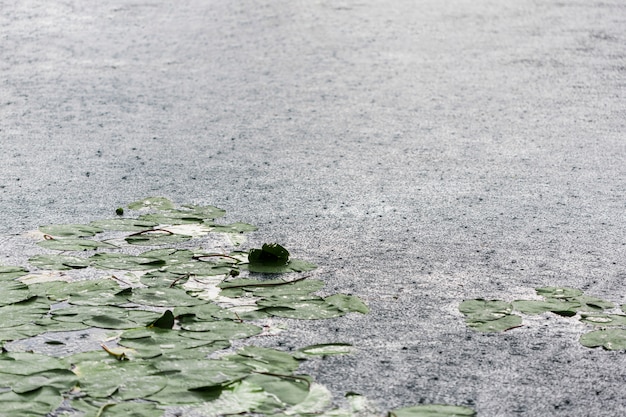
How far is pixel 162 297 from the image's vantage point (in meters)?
1.46

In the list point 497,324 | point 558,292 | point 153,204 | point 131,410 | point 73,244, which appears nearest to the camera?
point 131,410

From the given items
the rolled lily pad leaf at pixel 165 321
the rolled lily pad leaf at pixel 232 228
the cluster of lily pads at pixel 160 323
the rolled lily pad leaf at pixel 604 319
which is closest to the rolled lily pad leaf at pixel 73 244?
the cluster of lily pads at pixel 160 323

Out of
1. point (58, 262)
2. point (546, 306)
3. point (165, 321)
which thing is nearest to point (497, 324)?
point (546, 306)

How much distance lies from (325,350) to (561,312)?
0.42 metres

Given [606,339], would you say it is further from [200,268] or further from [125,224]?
[125,224]

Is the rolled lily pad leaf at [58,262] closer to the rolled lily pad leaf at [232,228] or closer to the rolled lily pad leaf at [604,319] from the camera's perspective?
the rolled lily pad leaf at [232,228]

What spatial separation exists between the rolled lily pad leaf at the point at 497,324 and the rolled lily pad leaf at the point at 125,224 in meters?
0.72

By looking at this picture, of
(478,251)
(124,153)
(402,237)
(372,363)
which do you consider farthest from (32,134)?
(372,363)

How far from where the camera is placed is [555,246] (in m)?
1.75

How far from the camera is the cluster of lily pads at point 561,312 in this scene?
1359 millimetres

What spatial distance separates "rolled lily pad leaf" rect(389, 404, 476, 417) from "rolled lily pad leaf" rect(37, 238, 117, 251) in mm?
778

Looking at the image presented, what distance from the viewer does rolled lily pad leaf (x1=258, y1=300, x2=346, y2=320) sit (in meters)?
1.41

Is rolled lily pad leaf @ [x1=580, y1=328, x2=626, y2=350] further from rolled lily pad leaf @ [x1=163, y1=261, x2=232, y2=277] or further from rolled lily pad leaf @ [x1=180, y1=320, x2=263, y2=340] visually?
rolled lily pad leaf @ [x1=163, y1=261, x2=232, y2=277]

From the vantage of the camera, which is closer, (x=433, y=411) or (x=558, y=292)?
(x=433, y=411)
